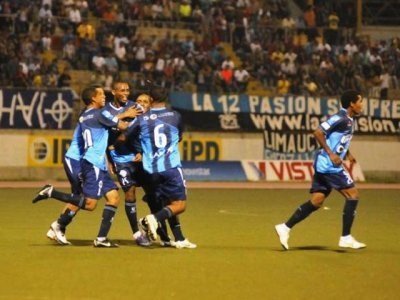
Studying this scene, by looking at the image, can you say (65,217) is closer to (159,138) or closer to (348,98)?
(159,138)

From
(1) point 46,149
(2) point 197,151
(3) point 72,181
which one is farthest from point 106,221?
(2) point 197,151

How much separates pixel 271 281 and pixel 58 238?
368 centimetres

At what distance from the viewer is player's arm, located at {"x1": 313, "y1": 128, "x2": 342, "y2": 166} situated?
38.9 ft

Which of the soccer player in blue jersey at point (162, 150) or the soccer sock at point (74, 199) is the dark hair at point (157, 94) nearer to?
the soccer player in blue jersey at point (162, 150)

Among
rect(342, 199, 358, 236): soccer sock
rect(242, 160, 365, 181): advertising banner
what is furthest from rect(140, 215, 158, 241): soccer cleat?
rect(242, 160, 365, 181): advertising banner

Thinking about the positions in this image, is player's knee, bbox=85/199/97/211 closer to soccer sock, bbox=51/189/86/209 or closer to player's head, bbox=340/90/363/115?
soccer sock, bbox=51/189/86/209

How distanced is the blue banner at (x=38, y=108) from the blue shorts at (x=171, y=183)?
1520 centimetres

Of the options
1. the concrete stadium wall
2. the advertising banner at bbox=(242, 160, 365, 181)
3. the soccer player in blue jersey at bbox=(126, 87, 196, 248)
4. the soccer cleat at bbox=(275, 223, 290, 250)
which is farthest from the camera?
the advertising banner at bbox=(242, 160, 365, 181)

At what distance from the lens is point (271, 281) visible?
9.49 metres

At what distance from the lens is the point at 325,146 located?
1195cm

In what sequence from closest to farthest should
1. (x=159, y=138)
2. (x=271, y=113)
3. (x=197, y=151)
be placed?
(x=159, y=138) < (x=197, y=151) < (x=271, y=113)

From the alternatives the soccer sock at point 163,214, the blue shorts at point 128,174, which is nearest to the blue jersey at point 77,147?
the blue shorts at point 128,174

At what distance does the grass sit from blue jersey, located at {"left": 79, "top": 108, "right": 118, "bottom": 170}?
1121 mm

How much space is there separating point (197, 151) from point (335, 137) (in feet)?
50.1
